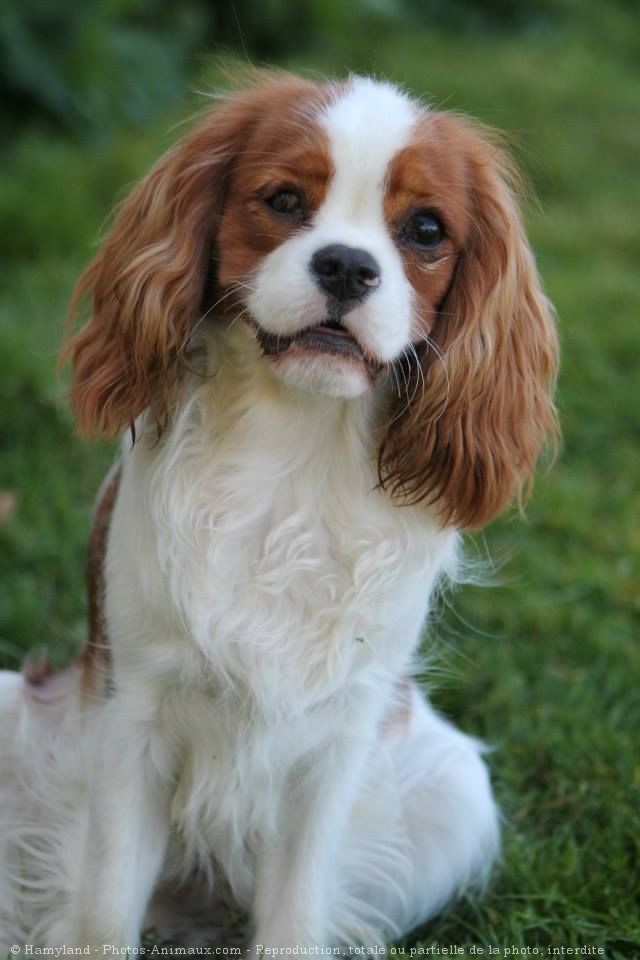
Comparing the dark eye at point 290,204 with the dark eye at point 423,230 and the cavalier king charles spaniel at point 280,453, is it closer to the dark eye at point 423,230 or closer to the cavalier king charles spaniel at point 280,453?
the cavalier king charles spaniel at point 280,453

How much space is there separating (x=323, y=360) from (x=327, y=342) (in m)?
0.03

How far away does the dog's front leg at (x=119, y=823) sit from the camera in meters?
2.90

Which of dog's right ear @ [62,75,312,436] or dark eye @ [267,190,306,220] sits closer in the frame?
dark eye @ [267,190,306,220]

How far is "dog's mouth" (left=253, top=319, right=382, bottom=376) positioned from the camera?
8.41 ft

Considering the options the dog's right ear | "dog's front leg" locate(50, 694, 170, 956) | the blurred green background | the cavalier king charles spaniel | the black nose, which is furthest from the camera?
the blurred green background

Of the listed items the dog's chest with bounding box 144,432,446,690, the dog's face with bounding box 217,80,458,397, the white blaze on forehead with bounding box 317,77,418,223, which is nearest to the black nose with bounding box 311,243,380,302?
the dog's face with bounding box 217,80,458,397

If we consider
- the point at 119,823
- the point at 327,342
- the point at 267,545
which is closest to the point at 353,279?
the point at 327,342

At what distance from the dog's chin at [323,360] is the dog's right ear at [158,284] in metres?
0.21

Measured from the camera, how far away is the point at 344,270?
2477 millimetres

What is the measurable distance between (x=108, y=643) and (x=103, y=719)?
160mm

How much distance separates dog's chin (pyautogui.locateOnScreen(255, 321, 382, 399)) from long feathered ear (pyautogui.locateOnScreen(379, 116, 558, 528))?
0.71 ft

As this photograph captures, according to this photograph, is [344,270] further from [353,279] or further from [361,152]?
[361,152]

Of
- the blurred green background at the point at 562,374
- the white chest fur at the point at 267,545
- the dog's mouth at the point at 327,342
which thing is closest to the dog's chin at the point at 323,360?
the dog's mouth at the point at 327,342

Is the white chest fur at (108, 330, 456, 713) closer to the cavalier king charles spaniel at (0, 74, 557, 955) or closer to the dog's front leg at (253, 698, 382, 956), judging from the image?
the cavalier king charles spaniel at (0, 74, 557, 955)
